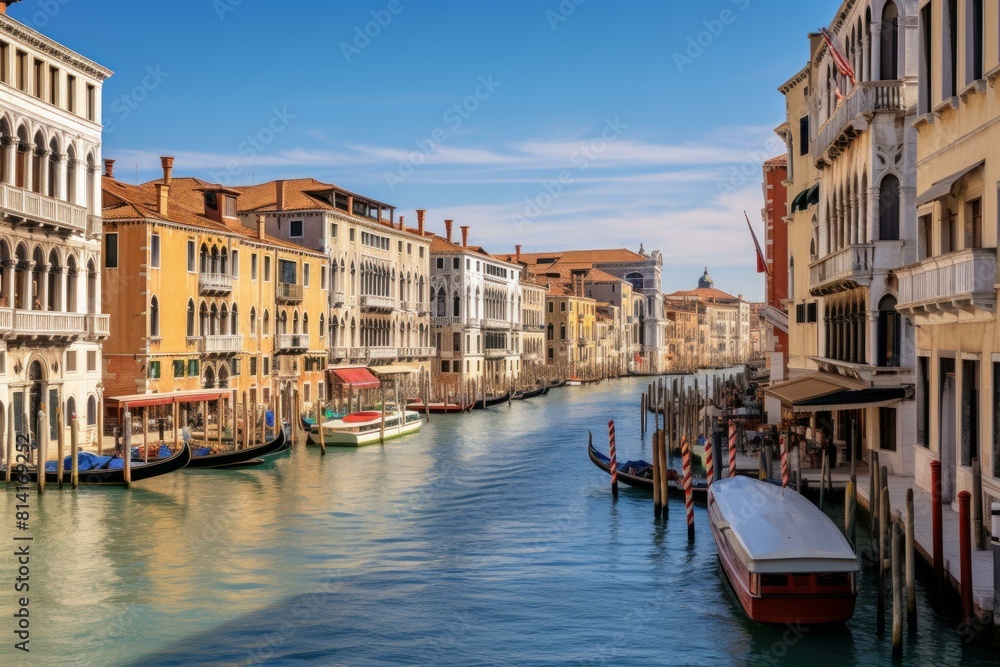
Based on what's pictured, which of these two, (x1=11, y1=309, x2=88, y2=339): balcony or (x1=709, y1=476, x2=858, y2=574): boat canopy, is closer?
(x1=709, y1=476, x2=858, y2=574): boat canopy

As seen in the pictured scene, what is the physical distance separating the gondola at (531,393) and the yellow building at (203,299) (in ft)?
50.0

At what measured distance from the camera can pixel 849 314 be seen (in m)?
17.1

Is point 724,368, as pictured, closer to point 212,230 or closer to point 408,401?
point 408,401

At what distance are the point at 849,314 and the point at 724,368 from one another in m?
93.0

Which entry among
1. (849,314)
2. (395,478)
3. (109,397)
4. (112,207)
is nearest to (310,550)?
(395,478)

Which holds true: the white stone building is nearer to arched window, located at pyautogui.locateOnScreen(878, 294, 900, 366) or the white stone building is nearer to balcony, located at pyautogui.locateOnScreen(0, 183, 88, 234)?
balcony, located at pyautogui.locateOnScreen(0, 183, 88, 234)

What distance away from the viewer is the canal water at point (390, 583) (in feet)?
31.8

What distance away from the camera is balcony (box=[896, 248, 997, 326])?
10.2m

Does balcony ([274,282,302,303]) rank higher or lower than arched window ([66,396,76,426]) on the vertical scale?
higher

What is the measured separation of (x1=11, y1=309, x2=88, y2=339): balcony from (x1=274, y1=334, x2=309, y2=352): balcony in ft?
33.6

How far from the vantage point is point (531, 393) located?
50.1 m

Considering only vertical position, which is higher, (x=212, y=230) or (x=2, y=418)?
(x=212, y=230)

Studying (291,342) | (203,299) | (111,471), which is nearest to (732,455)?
(111,471)

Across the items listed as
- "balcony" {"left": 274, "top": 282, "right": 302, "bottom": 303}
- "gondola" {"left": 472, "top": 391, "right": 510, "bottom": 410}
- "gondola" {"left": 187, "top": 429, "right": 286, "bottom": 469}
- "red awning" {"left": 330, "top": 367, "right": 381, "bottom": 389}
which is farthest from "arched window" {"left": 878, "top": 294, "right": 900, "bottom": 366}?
"gondola" {"left": 472, "top": 391, "right": 510, "bottom": 410}
